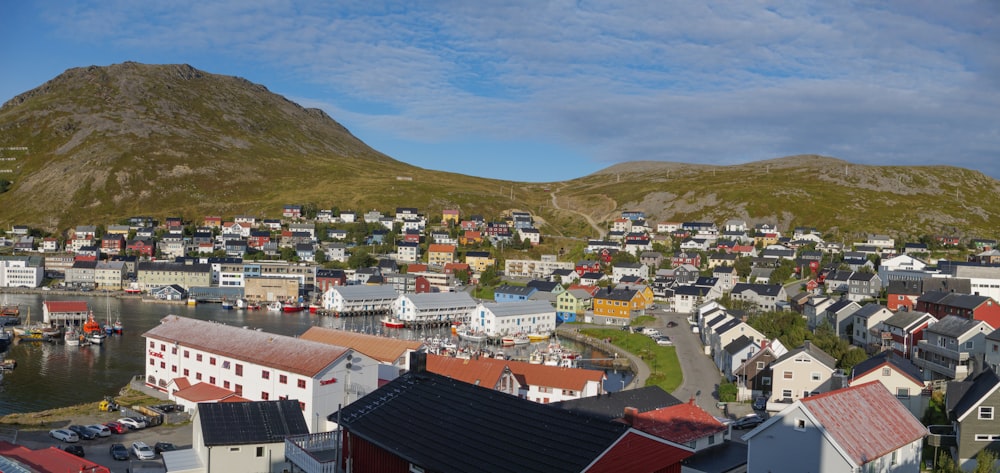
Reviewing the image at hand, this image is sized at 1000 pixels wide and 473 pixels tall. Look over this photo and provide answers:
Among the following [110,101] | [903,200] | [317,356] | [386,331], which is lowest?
[386,331]

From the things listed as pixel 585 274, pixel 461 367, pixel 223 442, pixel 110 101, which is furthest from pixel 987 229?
pixel 110 101

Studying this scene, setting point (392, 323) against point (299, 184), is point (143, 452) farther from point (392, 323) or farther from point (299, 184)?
point (299, 184)

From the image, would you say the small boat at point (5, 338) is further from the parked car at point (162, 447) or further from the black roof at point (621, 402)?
the black roof at point (621, 402)

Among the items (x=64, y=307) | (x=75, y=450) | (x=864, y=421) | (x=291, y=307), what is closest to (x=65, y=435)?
(x=75, y=450)

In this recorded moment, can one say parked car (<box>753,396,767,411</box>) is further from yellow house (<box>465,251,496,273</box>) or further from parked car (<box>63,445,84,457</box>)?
yellow house (<box>465,251,496,273</box>)

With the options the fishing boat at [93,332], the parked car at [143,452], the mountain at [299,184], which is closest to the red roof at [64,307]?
the fishing boat at [93,332]

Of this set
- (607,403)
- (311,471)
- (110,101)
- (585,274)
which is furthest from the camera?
(110,101)

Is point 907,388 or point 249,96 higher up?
point 249,96

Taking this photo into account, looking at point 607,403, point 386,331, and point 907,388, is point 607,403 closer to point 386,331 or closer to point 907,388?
point 907,388
